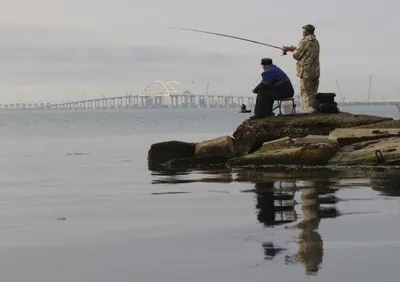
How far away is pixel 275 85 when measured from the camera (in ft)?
74.5

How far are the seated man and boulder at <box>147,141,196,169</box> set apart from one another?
200 cm

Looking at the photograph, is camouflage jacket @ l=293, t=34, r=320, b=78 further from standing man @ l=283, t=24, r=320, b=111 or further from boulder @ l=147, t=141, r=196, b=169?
boulder @ l=147, t=141, r=196, b=169

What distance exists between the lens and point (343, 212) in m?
11.1

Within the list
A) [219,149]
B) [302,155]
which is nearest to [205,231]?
[302,155]

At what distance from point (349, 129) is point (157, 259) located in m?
13.7

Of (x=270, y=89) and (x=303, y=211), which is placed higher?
(x=270, y=89)

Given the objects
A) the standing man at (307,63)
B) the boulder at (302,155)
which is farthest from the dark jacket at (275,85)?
the boulder at (302,155)

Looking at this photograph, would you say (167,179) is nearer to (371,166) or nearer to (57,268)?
(371,166)

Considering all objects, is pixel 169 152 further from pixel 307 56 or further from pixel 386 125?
pixel 386 125

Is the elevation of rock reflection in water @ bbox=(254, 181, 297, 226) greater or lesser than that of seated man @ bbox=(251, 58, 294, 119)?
lesser

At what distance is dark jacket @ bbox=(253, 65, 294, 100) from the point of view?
896 inches

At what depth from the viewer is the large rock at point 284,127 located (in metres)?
22.1


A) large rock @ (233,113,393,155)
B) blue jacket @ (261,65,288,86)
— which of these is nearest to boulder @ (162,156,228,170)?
large rock @ (233,113,393,155)

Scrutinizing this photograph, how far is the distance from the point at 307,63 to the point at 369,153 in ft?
19.6
